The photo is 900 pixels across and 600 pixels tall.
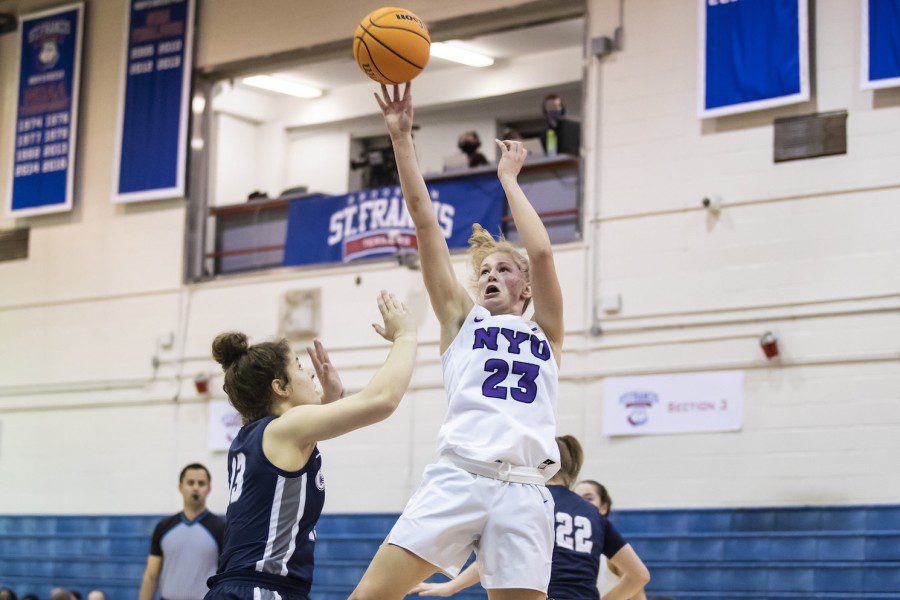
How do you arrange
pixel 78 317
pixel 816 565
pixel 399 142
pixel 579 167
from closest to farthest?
pixel 399 142
pixel 816 565
pixel 579 167
pixel 78 317

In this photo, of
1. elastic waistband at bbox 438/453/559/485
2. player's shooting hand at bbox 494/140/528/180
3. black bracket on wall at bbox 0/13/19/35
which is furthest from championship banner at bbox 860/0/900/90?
black bracket on wall at bbox 0/13/19/35

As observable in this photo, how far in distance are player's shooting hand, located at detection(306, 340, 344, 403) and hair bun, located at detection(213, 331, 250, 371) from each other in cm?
25

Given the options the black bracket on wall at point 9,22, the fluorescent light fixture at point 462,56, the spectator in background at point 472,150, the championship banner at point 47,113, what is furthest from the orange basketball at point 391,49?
the black bracket on wall at point 9,22

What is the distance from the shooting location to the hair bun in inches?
178

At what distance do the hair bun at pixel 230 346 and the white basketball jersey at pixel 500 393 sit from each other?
2.58 ft

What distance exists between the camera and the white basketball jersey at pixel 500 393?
4527 mm

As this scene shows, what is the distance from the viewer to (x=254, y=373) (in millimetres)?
4434

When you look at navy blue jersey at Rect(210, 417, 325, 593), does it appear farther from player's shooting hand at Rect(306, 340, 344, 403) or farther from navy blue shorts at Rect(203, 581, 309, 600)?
player's shooting hand at Rect(306, 340, 344, 403)

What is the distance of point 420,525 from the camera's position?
4.42 m

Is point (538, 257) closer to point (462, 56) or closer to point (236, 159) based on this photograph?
point (462, 56)

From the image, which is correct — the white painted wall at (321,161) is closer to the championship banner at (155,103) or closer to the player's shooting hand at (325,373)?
the championship banner at (155,103)

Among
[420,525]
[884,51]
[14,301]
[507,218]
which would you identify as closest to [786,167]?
[884,51]

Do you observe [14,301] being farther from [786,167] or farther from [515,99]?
[786,167]

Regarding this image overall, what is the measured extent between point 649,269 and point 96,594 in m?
6.83
